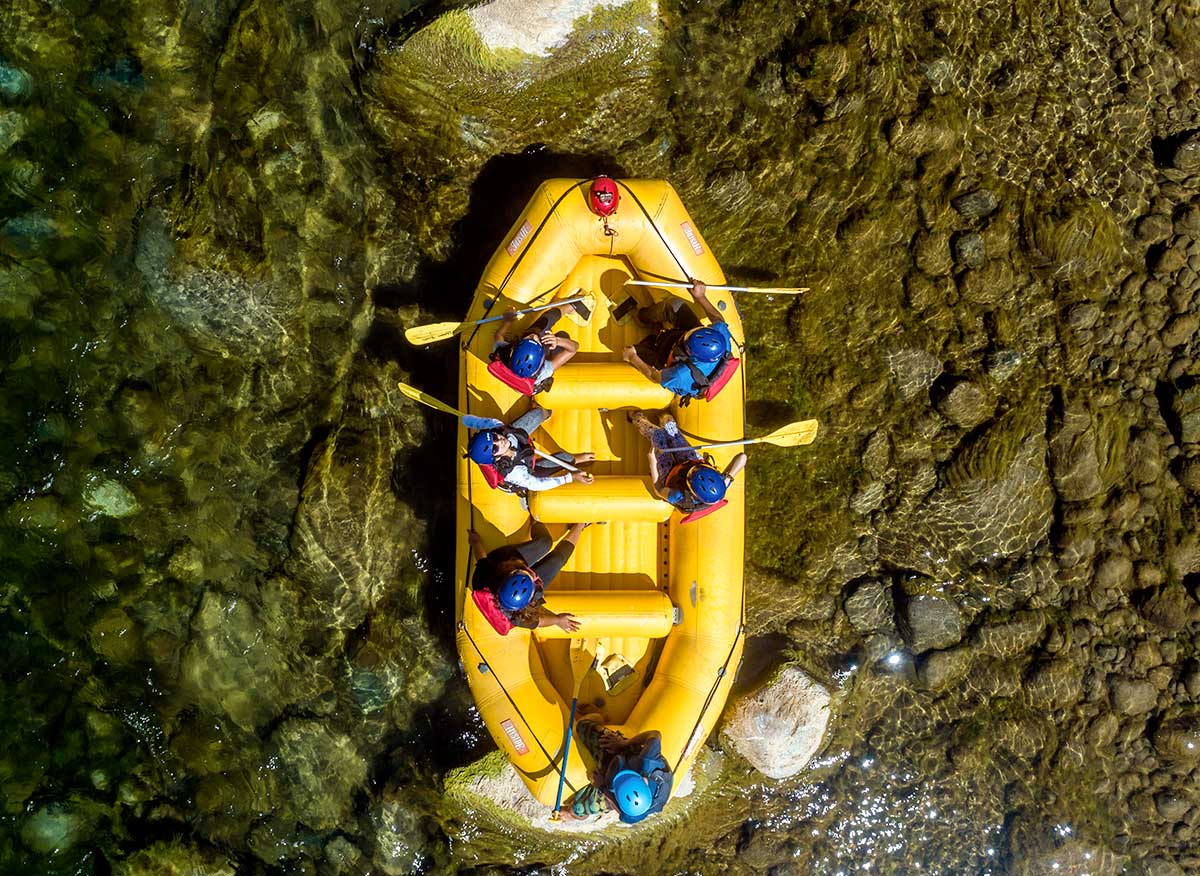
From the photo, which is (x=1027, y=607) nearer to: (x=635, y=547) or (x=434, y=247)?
(x=635, y=547)

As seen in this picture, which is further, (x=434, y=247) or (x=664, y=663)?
(x=434, y=247)

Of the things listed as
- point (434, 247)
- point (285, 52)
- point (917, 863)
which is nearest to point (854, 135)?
point (434, 247)

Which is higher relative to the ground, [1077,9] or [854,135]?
[1077,9]

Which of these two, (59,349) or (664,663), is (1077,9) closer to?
(664,663)

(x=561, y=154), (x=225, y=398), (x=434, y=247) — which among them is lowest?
(x=225, y=398)

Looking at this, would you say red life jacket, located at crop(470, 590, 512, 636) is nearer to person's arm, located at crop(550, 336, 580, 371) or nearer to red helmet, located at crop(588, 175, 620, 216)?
person's arm, located at crop(550, 336, 580, 371)

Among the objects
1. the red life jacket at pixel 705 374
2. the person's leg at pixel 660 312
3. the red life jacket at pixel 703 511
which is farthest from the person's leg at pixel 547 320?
the red life jacket at pixel 703 511
